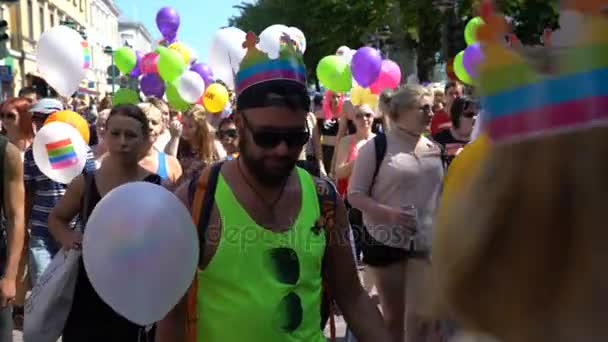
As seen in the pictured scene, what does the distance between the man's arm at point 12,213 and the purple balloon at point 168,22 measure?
13152mm

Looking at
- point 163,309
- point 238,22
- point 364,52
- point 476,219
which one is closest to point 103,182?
point 163,309

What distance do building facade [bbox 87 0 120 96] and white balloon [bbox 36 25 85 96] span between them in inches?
1871

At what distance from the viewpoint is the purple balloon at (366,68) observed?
10898 mm

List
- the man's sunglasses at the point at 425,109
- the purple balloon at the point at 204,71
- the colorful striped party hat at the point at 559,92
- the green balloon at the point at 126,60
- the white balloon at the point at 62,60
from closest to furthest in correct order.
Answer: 1. the colorful striped party hat at the point at 559,92
2. the man's sunglasses at the point at 425,109
3. the white balloon at the point at 62,60
4. the purple balloon at the point at 204,71
5. the green balloon at the point at 126,60

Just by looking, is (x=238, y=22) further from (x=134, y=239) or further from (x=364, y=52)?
(x=134, y=239)

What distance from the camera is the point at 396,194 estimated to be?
5020 mm

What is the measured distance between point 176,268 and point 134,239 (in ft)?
0.66

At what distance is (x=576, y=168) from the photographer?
1.07 meters

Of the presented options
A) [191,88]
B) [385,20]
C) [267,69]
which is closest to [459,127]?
[267,69]

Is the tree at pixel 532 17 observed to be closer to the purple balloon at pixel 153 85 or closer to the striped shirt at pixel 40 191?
the purple balloon at pixel 153 85

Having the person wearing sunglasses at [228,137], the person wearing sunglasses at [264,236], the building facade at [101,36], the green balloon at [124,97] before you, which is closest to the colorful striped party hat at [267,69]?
the person wearing sunglasses at [264,236]

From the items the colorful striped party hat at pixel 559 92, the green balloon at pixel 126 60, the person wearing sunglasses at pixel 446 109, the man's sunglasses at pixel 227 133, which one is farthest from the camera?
the green balloon at pixel 126 60

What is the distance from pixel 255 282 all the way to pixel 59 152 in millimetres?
3468

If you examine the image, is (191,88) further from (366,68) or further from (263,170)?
(263,170)
